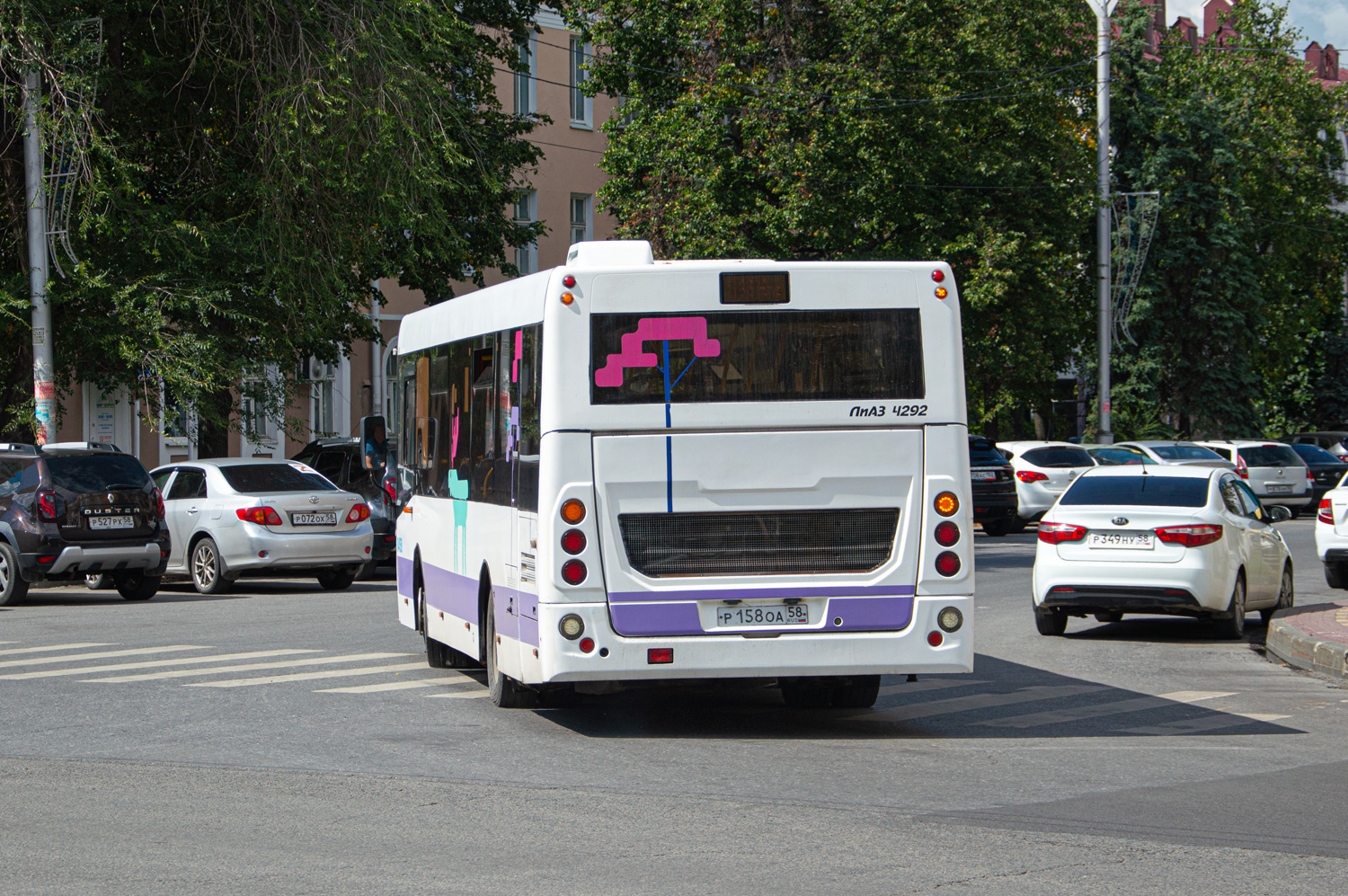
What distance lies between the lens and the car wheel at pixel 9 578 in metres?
19.2

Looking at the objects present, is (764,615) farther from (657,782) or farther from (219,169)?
(219,169)

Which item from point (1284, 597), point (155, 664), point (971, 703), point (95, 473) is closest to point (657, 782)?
point (971, 703)

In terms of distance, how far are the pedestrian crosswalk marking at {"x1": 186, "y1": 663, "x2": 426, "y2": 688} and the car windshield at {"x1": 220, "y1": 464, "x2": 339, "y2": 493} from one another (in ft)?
28.4

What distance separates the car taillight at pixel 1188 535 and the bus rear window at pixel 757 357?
602 cm

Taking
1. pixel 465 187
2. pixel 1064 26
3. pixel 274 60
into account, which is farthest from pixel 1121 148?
pixel 274 60

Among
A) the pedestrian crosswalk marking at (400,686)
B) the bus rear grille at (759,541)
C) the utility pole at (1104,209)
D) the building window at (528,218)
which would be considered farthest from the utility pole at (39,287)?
the utility pole at (1104,209)

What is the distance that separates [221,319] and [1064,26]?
93.9ft

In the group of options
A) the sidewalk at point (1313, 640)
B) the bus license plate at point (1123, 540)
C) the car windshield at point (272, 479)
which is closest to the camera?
the sidewalk at point (1313, 640)

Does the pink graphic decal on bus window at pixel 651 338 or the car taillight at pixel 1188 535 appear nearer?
the pink graphic decal on bus window at pixel 651 338

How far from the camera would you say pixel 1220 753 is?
30.4 ft

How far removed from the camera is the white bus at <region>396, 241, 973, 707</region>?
9.41 metres

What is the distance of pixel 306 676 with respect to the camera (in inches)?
484

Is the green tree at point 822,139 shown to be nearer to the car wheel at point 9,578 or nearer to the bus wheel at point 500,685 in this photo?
the car wheel at point 9,578

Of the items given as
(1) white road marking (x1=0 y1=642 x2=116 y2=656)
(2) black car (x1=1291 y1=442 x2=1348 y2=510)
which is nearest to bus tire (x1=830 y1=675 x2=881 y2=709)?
(1) white road marking (x1=0 y1=642 x2=116 y2=656)
